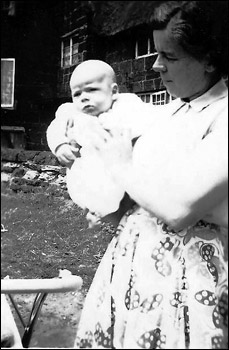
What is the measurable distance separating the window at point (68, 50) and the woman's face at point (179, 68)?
0.21 meters

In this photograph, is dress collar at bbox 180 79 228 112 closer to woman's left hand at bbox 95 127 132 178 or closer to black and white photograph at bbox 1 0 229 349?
black and white photograph at bbox 1 0 229 349

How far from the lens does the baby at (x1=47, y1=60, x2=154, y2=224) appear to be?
0.90 m

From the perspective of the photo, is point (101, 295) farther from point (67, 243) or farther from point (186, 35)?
point (67, 243)

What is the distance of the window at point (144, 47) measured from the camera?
1093 millimetres

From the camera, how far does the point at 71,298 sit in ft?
6.28

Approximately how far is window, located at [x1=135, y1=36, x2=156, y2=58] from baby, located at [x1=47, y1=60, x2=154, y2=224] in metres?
0.17

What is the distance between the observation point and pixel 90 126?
0.93 metres

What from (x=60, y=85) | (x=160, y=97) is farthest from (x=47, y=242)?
(x=60, y=85)

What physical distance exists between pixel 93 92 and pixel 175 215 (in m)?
0.27

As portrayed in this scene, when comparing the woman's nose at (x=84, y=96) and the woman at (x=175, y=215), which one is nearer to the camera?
the woman at (x=175, y=215)

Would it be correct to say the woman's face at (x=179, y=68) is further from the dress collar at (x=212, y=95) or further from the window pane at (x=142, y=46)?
the window pane at (x=142, y=46)

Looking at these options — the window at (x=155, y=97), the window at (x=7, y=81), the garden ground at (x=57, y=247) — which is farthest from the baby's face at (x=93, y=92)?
the garden ground at (x=57, y=247)

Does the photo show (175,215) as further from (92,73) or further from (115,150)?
(92,73)

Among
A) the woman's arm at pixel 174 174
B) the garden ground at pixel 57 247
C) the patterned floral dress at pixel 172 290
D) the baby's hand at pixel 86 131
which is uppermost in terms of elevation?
the baby's hand at pixel 86 131
